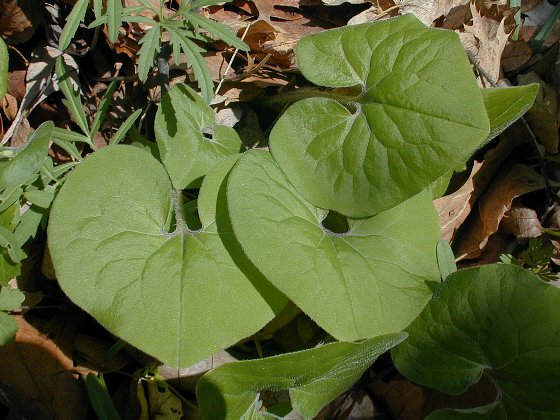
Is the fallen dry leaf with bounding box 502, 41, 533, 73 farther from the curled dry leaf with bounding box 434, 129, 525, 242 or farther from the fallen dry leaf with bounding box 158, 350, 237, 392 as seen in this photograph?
the fallen dry leaf with bounding box 158, 350, 237, 392

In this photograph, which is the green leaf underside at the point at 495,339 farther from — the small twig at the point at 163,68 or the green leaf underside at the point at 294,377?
the small twig at the point at 163,68

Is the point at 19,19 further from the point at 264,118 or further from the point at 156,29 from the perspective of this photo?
Result: the point at 264,118

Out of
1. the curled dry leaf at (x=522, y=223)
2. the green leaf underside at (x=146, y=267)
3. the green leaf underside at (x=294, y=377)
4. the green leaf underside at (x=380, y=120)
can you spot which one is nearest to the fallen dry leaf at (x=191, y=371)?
the green leaf underside at (x=294, y=377)

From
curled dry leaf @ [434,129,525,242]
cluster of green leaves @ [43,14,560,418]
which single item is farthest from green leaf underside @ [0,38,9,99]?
curled dry leaf @ [434,129,525,242]

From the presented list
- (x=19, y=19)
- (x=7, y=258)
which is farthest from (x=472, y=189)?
(x=19, y=19)

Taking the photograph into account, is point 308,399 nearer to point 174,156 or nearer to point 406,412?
point 406,412
